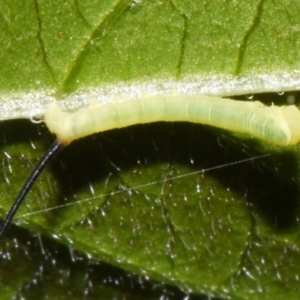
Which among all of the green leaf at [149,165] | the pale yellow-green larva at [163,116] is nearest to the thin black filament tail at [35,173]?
the pale yellow-green larva at [163,116]

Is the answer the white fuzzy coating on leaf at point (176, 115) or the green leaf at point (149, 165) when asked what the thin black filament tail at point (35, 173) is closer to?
the white fuzzy coating on leaf at point (176, 115)

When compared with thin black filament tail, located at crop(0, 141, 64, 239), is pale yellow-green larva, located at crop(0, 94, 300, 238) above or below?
above

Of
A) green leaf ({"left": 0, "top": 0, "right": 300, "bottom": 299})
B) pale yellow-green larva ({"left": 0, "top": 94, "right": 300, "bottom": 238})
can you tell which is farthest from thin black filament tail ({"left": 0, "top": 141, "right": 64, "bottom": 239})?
green leaf ({"left": 0, "top": 0, "right": 300, "bottom": 299})

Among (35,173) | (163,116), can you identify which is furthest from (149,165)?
(35,173)

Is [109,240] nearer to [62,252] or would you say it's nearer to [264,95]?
[62,252]

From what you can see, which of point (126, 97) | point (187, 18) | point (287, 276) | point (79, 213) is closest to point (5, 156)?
point (79, 213)

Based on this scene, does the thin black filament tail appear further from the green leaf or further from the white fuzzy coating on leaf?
the green leaf

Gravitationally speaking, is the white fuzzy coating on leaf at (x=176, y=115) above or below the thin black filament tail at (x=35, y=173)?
above
